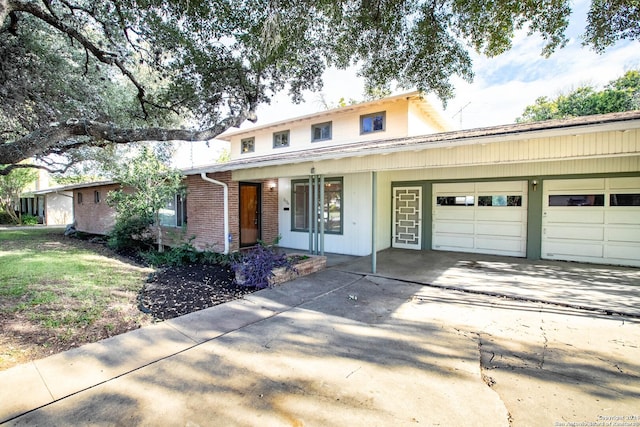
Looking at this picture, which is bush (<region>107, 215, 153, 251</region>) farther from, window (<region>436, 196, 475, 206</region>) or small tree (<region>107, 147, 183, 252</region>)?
window (<region>436, 196, 475, 206</region>)

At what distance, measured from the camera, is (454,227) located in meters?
9.03

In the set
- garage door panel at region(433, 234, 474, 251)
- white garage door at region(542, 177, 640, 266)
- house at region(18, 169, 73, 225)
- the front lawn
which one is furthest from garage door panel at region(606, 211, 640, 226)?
house at region(18, 169, 73, 225)

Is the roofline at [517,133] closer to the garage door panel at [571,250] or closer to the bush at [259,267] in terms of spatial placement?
the bush at [259,267]

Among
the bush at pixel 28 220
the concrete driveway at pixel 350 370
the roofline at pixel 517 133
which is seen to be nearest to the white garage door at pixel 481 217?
the roofline at pixel 517 133

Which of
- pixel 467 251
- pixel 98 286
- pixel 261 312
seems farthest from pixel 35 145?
pixel 467 251

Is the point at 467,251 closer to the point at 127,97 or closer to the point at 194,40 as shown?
the point at 194,40

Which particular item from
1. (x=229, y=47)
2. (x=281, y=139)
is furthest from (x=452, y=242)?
(x=229, y=47)

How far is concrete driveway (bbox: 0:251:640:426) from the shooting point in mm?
2303

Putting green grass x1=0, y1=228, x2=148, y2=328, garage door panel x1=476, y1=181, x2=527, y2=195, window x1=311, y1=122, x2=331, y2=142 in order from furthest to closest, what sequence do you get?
window x1=311, y1=122, x2=331, y2=142, garage door panel x1=476, y1=181, x2=527, y2=195, green grass x1=0, y1=228, x2=148, y2=328

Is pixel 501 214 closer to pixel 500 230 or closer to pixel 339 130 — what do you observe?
pixel 500 230

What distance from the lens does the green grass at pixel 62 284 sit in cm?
425

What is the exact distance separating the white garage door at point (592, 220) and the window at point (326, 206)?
5629 mm

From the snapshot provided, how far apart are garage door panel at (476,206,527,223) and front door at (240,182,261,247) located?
7208 millimetres

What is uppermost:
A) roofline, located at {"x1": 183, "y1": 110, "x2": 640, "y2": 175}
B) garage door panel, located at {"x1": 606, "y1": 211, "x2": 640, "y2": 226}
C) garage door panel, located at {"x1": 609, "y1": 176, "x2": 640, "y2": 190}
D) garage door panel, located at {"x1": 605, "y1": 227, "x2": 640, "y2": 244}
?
roofline, located at {"x1": 183, "y1": 110, "x2": 640, "y2": 175}
